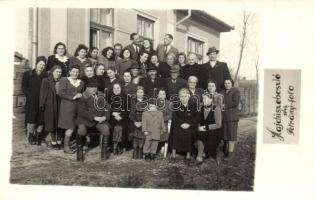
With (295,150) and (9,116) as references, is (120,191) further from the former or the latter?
(295,150)

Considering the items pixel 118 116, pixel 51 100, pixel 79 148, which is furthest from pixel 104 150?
pixel 51 100

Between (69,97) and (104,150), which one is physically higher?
(69,97)

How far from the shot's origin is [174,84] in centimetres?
413

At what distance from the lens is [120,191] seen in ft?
13.4

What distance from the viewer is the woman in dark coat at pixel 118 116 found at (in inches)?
161

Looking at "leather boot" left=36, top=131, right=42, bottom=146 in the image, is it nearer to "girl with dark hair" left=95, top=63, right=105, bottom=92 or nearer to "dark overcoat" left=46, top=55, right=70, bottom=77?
"dark overcoat" left=46, top=55, right=70, bottom=77

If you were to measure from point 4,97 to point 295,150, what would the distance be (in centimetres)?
282

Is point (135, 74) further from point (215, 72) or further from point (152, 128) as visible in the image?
point (215, 72)

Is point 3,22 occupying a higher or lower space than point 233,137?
higher

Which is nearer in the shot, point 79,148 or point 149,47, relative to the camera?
point 79,148

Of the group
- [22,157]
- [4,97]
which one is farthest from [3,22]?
[22,157]

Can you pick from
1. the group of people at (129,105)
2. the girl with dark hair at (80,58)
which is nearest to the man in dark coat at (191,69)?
the group of people at (129,105)

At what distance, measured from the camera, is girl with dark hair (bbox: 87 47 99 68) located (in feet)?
13.6
